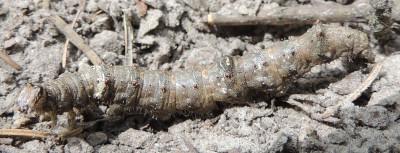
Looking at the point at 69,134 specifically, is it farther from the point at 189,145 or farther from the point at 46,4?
the point at 46,4

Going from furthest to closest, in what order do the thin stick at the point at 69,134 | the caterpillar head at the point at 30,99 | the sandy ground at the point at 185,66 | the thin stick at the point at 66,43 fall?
the thin stick at the point at 66,43 → the thin stick at the point at 69,134 → the sandy ground at the point at 185,66 → the caterpillar head at the point at 30,99

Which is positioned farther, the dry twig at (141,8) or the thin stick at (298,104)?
the dry twig at (141,8)

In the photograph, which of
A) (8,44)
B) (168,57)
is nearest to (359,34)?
(168,57)

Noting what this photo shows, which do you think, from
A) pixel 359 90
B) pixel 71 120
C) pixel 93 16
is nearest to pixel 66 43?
pixel 93 16

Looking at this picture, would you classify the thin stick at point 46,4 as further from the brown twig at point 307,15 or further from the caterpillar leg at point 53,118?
the brown twig at point 307,15

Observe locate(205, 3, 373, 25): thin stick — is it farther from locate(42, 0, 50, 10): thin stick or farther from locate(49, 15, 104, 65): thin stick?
locate(42, 0, 50, 10): thin stick

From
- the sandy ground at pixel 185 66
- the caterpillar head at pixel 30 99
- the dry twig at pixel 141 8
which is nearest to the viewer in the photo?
the caterpillar head at pixel 30 99

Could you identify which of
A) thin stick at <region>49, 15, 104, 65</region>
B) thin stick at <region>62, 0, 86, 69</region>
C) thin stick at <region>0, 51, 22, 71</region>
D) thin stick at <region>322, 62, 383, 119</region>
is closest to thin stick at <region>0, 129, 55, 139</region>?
thin stick at <region>0, 51, 22, 71</region>

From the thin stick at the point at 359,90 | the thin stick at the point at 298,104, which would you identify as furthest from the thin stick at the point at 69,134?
the thin stick at the point at 359,90
